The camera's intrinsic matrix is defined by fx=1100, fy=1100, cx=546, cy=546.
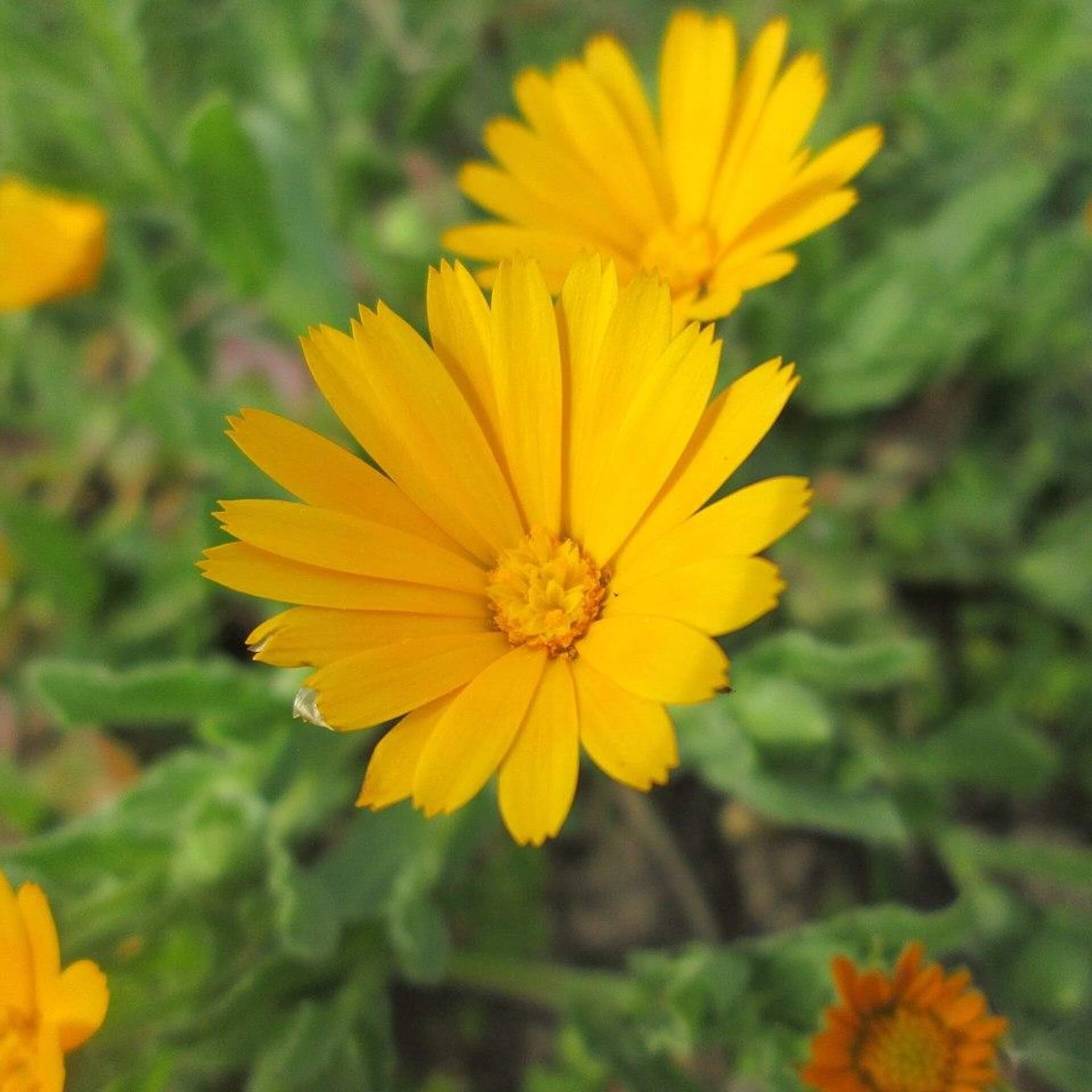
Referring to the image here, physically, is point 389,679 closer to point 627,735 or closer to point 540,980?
point 627,735

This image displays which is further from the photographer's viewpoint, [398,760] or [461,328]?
[461,328]

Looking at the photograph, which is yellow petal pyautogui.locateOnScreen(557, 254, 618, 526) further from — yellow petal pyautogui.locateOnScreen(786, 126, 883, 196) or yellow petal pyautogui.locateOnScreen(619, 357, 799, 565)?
yellow petal pyautogui.locateOnScreen(786, 126, 883, 196)

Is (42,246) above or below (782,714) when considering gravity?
above

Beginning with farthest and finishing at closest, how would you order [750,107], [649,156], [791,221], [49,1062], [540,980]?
[540,980] → [649,156] → [750,107] → [791,221] → [49,1062]

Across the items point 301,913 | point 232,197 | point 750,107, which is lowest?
point 301,913

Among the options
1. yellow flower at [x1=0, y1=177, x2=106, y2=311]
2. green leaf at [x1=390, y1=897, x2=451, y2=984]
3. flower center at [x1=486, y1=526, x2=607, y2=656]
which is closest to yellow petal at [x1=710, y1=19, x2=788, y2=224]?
flower center at [x1=486, y1=526, x2=607, y2=656]

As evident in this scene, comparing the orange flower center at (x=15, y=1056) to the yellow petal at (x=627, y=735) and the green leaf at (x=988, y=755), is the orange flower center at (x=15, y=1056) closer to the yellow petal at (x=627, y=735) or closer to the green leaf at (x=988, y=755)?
the yellow petal at (x=627, y=735)

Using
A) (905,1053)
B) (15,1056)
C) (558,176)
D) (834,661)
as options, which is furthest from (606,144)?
(15,1056)

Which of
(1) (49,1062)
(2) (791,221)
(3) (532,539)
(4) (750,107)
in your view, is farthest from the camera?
(4) (750,107)
